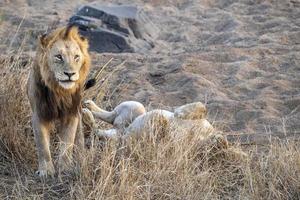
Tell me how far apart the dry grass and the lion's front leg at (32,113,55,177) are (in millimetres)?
61

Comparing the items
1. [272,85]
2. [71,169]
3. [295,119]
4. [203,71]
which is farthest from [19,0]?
[71,169]

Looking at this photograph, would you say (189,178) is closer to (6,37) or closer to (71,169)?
(71,169)

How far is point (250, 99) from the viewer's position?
22.2ft

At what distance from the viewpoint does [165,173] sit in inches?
187

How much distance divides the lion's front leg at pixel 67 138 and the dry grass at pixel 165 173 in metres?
0.08

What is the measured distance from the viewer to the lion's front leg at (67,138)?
4.96m

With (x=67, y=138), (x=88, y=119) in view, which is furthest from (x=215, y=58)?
(x=67, y=138)

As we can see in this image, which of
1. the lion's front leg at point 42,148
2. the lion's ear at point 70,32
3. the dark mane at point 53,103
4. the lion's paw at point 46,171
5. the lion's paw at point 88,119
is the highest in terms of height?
the lion's ear at point 70,32

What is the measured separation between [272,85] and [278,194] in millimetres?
2436

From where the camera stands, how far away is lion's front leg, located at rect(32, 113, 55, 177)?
496cm

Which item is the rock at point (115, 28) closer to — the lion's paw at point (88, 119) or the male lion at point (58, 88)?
the lion's paw at point (88, 119)

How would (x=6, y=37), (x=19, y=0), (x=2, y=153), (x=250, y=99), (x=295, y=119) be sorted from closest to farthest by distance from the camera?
(x=2, y=153)
(x=295, y=119)
(x=250, y=99)
(x=6, y=37)
(x=19, y=0)

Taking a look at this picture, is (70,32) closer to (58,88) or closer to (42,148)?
(58,88)

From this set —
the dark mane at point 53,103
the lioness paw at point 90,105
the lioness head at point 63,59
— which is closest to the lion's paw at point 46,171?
the dark mane at point 53,103
